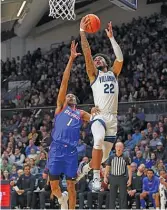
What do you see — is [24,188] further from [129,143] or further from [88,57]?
[88,57]

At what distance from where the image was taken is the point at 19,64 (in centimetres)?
2703

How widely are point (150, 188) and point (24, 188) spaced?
377cm

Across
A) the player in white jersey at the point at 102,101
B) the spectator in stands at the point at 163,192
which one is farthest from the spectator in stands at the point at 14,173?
the player in white jersey at the point at 102,101

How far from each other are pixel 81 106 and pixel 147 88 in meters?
4.07

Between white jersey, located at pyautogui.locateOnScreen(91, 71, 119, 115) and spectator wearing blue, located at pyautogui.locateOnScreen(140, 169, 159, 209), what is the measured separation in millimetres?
5285

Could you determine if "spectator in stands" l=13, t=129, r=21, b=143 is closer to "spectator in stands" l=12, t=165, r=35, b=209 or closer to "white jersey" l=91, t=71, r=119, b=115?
"spectator in stands" l=12, t=165, r=35, b=209

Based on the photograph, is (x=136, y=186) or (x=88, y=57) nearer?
(x=88, y=57)

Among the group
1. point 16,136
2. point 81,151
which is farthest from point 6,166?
point 81,151

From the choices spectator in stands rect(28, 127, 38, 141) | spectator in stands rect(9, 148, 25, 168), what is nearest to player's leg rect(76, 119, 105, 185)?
spectator in stands rect(9, 148, 25, 168)

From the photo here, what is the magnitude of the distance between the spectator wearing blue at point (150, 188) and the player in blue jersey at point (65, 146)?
4.61 metres

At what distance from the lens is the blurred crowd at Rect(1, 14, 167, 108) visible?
20.1m

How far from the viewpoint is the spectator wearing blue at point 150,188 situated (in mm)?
13766

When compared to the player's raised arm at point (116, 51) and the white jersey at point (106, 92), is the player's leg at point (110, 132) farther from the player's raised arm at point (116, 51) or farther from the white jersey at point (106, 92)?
the player's raised arm at point (116, 51)

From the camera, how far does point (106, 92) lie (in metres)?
8.86
